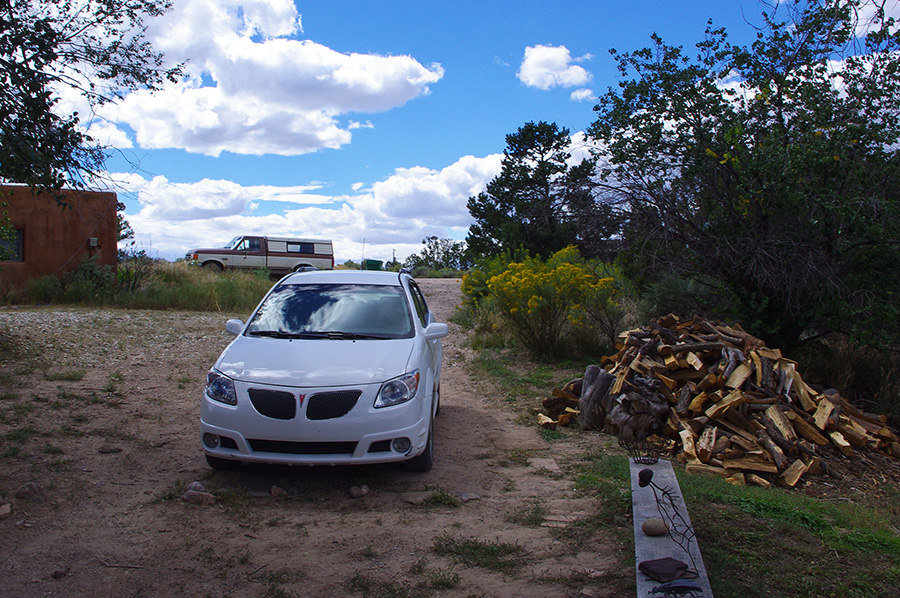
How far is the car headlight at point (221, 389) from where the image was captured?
5.12 metres

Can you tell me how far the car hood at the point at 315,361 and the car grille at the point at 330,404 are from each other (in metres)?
0.09

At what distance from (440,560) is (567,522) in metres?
1.06

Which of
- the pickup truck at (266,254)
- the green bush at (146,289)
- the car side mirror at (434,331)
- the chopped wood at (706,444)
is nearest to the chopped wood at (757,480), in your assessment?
the chopped wood at (706,444)

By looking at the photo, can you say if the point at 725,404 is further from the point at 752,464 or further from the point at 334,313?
the point at 334,313

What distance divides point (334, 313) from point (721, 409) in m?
→ 3.87

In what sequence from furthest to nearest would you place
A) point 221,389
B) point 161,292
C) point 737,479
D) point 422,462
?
point 161,292 < point 737,479 < point 422,462 < point 221,389

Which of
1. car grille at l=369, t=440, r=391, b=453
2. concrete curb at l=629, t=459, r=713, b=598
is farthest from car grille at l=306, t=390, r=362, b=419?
concrete curb at l=629, t=459, r=713, b=598

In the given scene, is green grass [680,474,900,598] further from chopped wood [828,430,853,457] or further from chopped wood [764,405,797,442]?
chopped wood [828,430,853,457]

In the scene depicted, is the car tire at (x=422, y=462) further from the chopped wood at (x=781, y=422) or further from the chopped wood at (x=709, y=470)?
the chopped wood at (x=781, y=422)

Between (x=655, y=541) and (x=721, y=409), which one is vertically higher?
(x=721, y=409)

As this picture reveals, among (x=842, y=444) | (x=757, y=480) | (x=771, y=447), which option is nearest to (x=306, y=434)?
(x=757, y=480)

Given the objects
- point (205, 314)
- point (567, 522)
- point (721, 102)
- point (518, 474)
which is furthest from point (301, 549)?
point (205, 314)

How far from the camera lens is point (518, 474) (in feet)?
18.8

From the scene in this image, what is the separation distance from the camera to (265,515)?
461 centimetres
